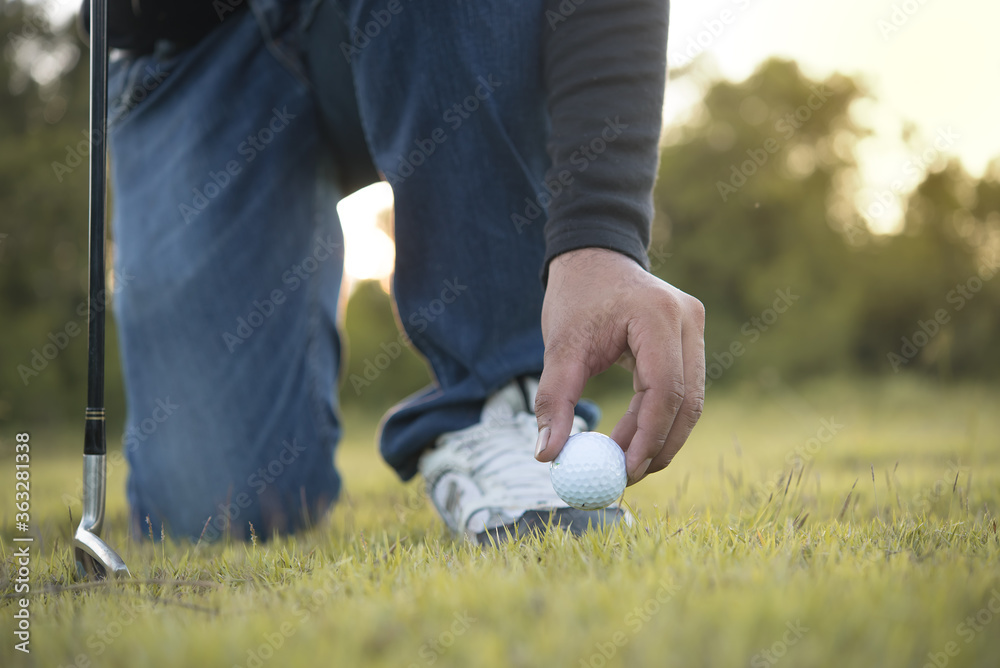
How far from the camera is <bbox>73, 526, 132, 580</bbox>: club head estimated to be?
3.85 feet

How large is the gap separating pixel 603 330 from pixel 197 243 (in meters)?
1.54

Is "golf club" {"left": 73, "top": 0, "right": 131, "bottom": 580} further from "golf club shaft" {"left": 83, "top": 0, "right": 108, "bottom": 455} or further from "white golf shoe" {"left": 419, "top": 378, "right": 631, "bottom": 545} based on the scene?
"white golf shoe" {"left": 419, "top": 378, "right": 631, "bottom": 545}

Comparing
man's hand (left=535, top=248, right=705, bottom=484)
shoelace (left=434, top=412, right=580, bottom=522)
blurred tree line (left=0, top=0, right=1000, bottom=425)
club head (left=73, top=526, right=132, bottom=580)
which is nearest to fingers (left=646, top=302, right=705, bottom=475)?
man's hand (left=535, top=248, right=705, bottom=484)

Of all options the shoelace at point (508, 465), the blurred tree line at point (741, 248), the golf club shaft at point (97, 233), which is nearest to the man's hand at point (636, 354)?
the shoelace at point (508, 465)

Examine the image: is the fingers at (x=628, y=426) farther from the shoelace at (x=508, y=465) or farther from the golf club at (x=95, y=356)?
the golf club at (x=95, y=356)

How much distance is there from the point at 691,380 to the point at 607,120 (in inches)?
22.3

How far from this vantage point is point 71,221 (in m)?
10.2

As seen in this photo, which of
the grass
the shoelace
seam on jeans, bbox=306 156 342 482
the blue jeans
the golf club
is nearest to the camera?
the grass

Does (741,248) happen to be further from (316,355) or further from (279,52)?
(279,52)

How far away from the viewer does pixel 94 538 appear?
4.07 ft

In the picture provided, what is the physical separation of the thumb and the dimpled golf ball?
0.23ft

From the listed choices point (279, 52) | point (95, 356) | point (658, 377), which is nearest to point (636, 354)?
point (658, 377)

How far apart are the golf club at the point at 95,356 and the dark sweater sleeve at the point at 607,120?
0.86 metres

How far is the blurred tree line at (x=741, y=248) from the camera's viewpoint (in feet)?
32.0
